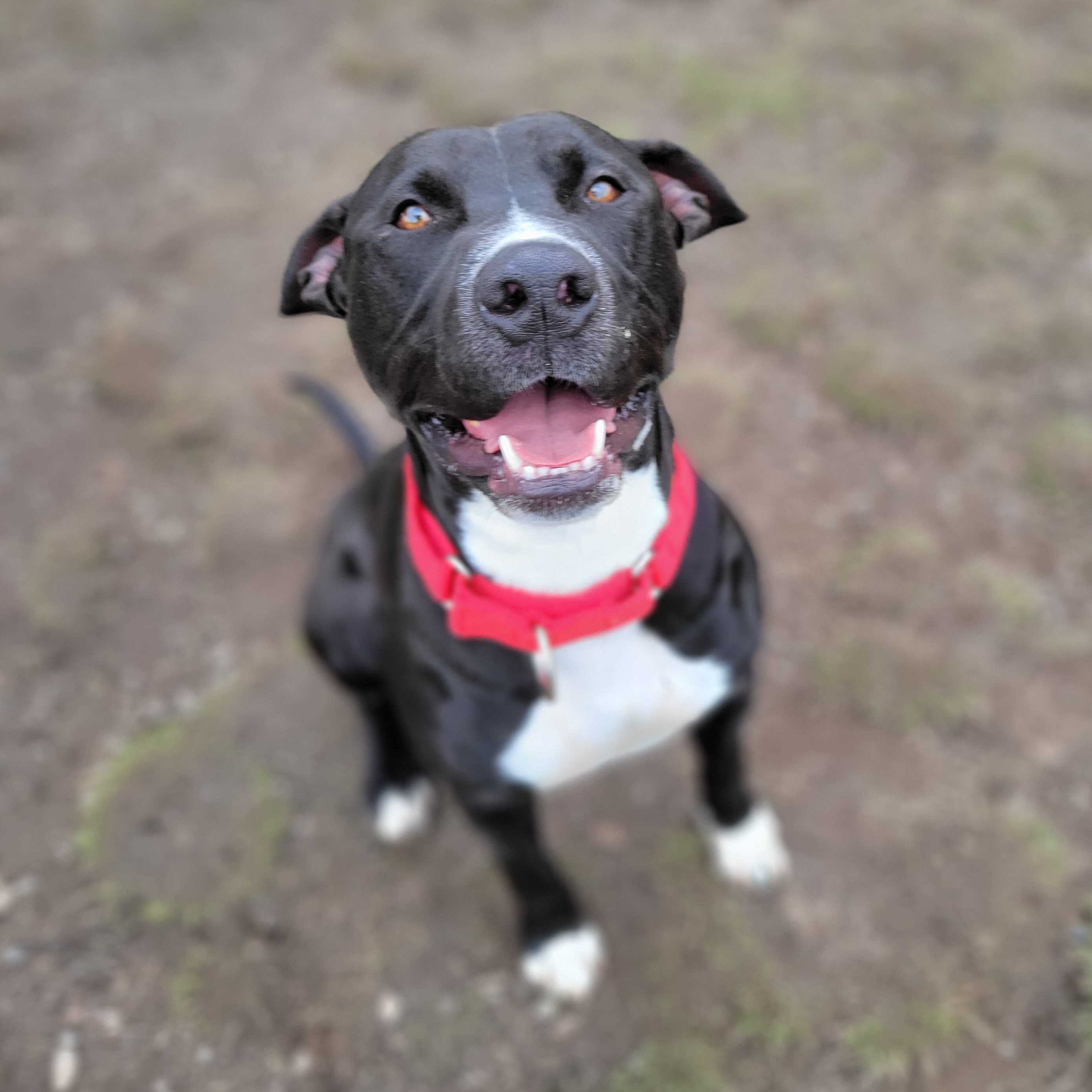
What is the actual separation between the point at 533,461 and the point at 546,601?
34 centimetres

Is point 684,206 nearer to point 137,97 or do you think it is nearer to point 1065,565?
point 1065,565

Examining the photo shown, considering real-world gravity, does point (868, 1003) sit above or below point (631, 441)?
below

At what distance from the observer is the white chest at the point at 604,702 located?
212cm

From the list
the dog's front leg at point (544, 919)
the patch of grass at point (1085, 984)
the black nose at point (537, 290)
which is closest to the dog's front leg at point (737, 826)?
the dog's front leg at point (544, 919)

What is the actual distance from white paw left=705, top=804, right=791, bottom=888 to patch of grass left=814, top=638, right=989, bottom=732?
1.82 ft

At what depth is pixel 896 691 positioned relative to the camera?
3.25 m

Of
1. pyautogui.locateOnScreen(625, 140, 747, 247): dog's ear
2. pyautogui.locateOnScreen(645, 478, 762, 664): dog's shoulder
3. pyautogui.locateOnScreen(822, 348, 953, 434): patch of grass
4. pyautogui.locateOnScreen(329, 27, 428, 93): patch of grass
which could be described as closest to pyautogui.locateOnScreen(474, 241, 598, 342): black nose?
pyautogui.locateOnScreen(625, 140, 747, 247): dog's ear

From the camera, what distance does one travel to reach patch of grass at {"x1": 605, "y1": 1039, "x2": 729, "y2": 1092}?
263 centimetres

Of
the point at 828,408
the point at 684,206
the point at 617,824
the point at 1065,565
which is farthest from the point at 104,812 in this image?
the point at 1065,565

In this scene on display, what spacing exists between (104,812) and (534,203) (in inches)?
99.7

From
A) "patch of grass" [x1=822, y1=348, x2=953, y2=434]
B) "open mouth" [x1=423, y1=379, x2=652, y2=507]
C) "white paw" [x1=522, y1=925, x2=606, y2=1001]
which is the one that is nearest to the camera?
"open mouth" [x1=423, y1=379, x2=652, y2=507]

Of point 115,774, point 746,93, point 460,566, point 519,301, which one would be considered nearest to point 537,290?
point 519,301

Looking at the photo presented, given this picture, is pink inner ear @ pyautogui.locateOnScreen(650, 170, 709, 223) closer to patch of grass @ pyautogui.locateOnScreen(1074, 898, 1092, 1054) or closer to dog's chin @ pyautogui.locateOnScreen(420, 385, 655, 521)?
dog's chin @ pyautogui.locateOnScreen(420, 385, 655, 521)

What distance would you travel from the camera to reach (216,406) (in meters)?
4.36
